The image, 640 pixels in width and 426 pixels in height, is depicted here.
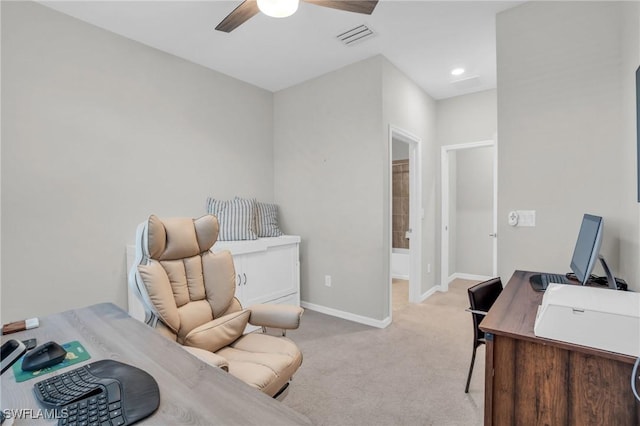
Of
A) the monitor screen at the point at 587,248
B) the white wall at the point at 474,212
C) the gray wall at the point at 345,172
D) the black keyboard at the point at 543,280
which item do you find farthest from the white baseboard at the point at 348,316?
the white wall at the point at 474,212

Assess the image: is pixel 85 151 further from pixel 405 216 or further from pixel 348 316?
pixel 405 216

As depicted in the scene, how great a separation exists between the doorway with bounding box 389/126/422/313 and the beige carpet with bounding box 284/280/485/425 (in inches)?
20.7

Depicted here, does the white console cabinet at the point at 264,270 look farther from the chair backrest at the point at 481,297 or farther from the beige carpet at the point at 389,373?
the chair backrest at the point at 481,297

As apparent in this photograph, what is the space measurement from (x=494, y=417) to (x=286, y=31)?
3085mm

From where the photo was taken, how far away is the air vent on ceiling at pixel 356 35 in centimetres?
267

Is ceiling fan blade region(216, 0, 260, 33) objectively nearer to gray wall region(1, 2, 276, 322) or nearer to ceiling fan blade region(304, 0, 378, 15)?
ceiling fan blade region(304, 0, 378, 15)

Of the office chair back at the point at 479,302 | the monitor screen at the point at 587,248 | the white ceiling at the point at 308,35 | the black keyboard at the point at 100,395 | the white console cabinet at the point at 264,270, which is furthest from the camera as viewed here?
the white console cabinet at the point at 264,270

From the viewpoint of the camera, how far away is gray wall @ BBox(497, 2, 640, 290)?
1826 mm

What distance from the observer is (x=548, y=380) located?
4.00ft

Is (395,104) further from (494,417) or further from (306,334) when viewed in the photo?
(494,417)

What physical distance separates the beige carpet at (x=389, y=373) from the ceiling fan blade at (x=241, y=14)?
2537 mm

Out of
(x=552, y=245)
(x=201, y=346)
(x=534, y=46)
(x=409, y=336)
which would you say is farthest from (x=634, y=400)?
(x=534, y=46)

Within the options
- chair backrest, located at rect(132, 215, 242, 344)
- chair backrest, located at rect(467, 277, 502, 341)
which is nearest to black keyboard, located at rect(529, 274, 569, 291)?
chair backrest, located at rect(467, 277, 502, 341)

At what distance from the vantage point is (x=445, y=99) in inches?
173
